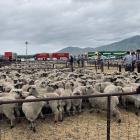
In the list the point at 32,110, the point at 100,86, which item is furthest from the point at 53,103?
the point at 100,86

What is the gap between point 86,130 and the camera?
9.44m

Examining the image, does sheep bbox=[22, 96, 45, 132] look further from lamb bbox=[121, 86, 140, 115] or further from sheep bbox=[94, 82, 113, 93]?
sheep bbox=[94, 82, 113, 93]

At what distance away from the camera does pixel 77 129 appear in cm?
965

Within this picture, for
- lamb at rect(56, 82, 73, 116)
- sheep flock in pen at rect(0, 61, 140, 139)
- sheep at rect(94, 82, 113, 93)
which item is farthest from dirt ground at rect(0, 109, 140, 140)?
sheep at rect(94, 82, 113, 93)

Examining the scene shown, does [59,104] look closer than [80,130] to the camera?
No

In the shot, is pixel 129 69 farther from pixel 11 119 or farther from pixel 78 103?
pixel 11 119

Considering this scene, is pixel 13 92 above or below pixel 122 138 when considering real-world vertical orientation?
above

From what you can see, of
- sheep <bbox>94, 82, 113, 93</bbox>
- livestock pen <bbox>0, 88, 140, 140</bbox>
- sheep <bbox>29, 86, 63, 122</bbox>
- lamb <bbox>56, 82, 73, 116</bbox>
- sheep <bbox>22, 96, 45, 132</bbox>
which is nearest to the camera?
livestock pen <bbox>0, 88, 140, 140</bbox>

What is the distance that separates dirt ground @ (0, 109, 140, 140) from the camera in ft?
29.8

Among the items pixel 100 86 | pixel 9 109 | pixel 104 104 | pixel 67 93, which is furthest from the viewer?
pixel 100 86

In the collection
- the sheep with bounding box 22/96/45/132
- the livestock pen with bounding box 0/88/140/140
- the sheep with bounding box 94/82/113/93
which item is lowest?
the livestock pen with bounding box 0/88/140/140

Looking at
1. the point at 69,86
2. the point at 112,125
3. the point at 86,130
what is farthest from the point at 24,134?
the point at 69,86

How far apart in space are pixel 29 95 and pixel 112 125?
97.2 inches

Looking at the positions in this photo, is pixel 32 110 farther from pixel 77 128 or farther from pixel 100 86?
pixel 100 86
